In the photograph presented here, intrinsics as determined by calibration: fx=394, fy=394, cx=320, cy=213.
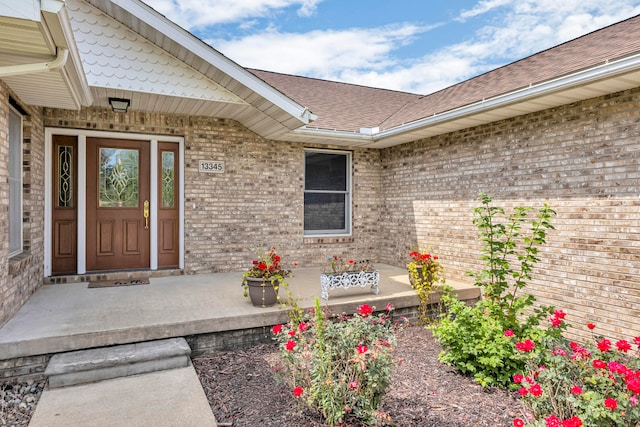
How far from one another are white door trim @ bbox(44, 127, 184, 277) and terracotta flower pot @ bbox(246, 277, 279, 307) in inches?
92.3

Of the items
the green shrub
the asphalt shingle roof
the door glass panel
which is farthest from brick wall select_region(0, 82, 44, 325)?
the green shrub

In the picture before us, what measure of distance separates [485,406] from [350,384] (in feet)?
4.74

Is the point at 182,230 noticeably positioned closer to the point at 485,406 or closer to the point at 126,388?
the point at 126,388

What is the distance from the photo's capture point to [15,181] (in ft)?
14.7

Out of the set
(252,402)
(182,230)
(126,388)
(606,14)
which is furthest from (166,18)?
(606,14)

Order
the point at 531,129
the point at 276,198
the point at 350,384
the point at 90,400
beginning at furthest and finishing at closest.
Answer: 1. the point at 276,198
2. the point at 531,129
3. the point at 90,400
4. the point at 350,384

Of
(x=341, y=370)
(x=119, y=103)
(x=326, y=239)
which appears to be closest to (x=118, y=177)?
(x=119, y=103)

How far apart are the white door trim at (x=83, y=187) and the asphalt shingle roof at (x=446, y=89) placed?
8.41 feet

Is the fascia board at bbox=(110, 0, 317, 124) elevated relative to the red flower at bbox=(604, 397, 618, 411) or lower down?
elevated

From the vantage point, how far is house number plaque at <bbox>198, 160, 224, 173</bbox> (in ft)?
21.1

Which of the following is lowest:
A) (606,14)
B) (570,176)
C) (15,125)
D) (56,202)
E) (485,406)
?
(485,406)

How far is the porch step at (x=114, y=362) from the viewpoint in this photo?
3.24 m

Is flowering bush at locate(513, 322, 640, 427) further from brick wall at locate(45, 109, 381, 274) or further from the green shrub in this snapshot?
brick wall at locate(45, 109, 381, 274)

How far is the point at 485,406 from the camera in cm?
323
